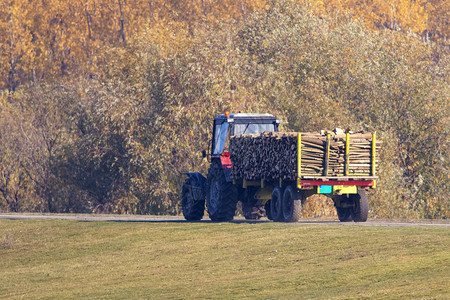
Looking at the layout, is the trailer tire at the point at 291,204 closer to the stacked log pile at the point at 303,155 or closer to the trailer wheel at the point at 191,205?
the stacked log pile at the point at 303,155

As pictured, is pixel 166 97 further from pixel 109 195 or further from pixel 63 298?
pixel 63 298

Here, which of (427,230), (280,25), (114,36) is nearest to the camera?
(427,230)

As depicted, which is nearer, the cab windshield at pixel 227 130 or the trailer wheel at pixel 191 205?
the cab windshield at pixel 227 130

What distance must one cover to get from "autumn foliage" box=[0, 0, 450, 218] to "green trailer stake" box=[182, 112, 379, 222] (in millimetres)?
12059

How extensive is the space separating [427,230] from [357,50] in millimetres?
24111

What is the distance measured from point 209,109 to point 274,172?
16.1 m

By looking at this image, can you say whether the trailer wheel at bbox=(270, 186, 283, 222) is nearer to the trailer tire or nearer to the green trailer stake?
the green trailer stake

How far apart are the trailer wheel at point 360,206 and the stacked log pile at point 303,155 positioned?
0.93m

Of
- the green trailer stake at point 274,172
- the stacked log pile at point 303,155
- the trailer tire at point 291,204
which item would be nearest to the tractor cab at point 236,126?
the green trailer stake at point 274,172

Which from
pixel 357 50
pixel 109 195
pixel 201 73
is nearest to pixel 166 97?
pixel 201 73

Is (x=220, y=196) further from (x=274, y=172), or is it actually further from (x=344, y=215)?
(x=344, y=215)

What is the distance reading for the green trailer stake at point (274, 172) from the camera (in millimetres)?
23922

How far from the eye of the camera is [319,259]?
61.2 ft

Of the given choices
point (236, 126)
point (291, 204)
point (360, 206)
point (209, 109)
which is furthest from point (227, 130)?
point (209, 109)
